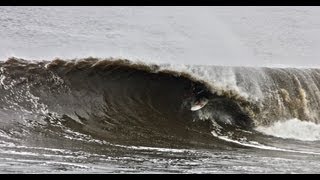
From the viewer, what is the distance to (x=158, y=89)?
10.7m

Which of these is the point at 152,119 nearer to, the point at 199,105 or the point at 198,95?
the point at 199,105

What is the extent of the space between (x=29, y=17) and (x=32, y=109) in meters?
3.24

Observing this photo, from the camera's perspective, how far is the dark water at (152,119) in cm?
798

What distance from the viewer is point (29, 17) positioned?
12.2 meters

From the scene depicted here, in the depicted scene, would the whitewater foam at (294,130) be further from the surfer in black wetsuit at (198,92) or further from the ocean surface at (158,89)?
the surfer in black wetsuit at (198,92)

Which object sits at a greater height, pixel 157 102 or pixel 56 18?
pixel 56 18

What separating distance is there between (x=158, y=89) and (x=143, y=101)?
0.43 metres

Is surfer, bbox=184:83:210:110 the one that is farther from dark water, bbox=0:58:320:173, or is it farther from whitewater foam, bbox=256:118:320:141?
whitewater foam, bbox=256:118:320:141

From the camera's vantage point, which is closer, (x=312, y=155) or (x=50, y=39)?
(x=312, y=155)

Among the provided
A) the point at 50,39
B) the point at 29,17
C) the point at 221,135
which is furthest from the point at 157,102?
the point at 29,17

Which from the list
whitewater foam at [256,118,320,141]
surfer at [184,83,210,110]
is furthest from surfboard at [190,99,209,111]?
whitewater foam at [256,118,320,141]

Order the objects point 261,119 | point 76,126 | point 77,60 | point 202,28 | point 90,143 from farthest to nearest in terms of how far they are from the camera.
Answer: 1. point 202,28
2. point 77,60
3. point 261,119
4. point 76,126
5. point 90,143

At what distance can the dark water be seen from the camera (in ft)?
26.2

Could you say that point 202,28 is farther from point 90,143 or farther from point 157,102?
point 90,143
